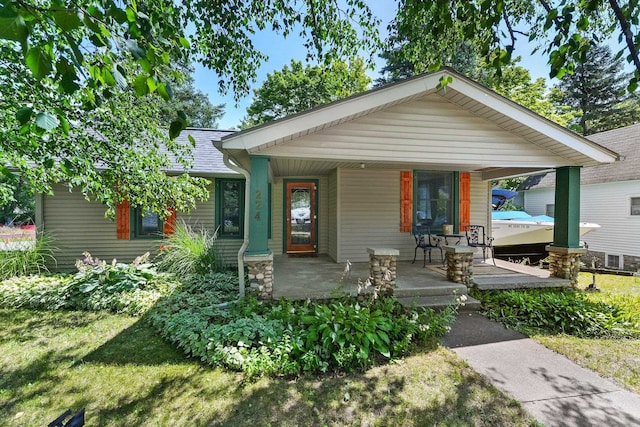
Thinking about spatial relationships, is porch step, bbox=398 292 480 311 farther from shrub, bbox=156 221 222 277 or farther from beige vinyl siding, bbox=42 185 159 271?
beige vinyl siding, bbox=42 185 159 271

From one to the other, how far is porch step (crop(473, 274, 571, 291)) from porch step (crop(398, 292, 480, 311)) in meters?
0.63

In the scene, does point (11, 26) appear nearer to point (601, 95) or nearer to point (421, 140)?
point (421, 140)

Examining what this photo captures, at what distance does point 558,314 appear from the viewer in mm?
4355

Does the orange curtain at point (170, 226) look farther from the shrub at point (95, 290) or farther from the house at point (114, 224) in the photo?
the shrub at point (95, 290)

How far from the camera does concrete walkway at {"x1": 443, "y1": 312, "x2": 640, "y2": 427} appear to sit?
239 centimetres

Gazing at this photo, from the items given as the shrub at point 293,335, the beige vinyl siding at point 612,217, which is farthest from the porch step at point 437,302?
the beige vinyl siding at point 612,217

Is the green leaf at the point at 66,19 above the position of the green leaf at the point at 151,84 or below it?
above

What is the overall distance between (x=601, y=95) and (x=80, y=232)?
32.3 meters

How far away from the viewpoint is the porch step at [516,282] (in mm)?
5238

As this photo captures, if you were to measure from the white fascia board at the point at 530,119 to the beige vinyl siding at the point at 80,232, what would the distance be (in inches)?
276

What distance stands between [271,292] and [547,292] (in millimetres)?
4978

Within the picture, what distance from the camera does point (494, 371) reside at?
3.05 metres

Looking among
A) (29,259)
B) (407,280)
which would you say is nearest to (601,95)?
(407,280)

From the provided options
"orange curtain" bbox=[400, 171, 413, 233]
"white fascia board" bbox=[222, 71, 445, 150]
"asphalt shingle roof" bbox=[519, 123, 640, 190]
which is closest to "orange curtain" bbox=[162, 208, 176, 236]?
"white fascia board" bbox=[222, 71, 445, 150]
